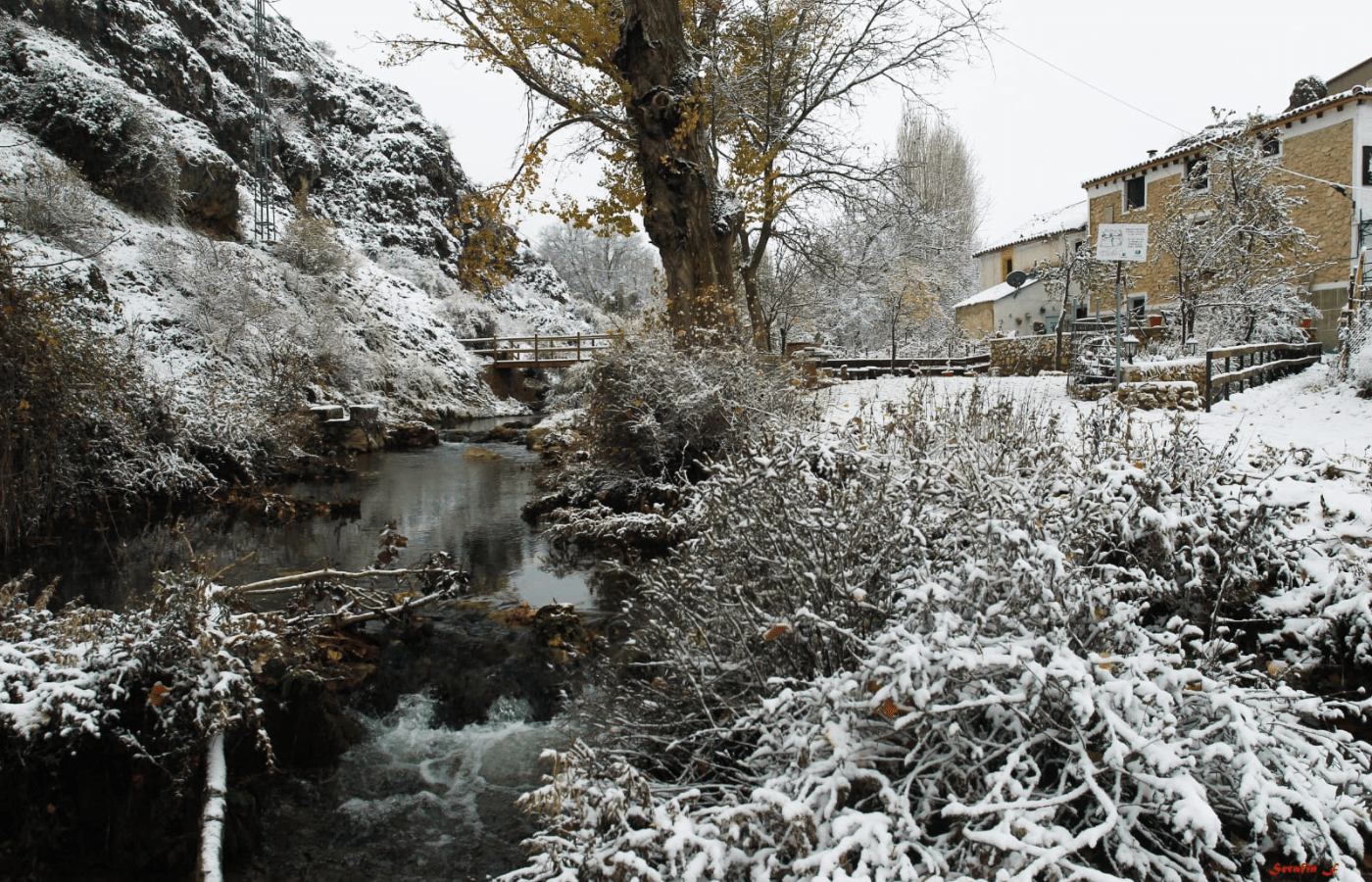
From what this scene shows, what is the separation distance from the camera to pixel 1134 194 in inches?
1158

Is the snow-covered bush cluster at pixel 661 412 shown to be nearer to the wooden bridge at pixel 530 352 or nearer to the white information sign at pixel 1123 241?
the white information sign at pixel 1123 241

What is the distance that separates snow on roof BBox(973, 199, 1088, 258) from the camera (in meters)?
34.7

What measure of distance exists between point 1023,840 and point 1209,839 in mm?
399

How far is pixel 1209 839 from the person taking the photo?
177 centimetres

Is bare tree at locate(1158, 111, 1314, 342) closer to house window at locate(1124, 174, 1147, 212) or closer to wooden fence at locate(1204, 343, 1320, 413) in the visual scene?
wooden fence at locate(1204, 343, 1320, 413)

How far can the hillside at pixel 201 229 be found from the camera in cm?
1508

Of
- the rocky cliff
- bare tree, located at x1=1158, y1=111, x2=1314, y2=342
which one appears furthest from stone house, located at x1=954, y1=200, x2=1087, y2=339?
the rocky cliff

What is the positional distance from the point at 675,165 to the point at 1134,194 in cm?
2613

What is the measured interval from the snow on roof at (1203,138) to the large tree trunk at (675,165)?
50.7ft

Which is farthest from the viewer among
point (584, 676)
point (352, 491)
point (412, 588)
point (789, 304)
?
point (789, 304)

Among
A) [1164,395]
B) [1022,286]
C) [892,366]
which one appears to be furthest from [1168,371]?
[1022,286]

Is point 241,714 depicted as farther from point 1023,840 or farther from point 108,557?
point 108,557

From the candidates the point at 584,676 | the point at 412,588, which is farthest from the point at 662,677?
the point at 412,588
